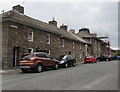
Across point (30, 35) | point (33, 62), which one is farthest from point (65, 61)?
point (33, 62)

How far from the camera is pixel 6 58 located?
56.7 ft

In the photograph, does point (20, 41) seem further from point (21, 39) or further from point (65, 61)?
point (65, 61)

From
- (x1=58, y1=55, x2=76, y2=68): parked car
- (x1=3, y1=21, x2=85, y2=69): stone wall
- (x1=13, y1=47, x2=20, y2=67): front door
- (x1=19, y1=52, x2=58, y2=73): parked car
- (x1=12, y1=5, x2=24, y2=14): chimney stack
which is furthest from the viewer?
(x1=12, y1=5, x2=24, y2=14): chimney stack

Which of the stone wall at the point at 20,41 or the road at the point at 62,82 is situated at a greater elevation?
the stone wall at the point at 20,41

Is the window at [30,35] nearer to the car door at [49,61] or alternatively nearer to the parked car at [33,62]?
the car door at [49,61]

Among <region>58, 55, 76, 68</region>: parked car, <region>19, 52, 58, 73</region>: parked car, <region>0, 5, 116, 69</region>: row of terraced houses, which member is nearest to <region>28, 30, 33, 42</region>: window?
<region>0, 5, 116, 69</region>: row of terraced houses

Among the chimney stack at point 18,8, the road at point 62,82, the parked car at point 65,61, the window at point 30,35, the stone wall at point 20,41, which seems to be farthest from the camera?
the chimney stack at point 18,8

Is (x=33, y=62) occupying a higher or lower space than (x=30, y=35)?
lower

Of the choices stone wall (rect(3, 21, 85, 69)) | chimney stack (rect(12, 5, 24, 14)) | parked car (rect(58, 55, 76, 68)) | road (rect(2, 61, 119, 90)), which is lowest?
road (rect(2, 61, 119, 90))

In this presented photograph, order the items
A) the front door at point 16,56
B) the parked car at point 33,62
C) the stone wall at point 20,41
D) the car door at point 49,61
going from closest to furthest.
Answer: the parked car at point 33,62 → the car door at point 49,61 → the stone wall at point 20,41 → the front door at point 16,56

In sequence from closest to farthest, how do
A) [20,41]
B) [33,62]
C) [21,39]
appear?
[33,62]
[20,41]
[21,39]

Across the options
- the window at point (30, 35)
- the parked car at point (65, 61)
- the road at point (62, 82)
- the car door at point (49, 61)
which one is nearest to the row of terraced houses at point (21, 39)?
the window at point (30, 35)

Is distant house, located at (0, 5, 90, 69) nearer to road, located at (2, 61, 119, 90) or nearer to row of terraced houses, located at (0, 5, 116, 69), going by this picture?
row of terraced houses, located at (0, 5, 116, 69)

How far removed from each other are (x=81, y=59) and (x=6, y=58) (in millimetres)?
23495
